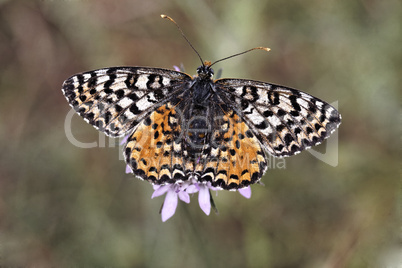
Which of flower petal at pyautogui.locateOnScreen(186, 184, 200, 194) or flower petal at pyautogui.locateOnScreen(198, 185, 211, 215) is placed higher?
flower petal at pyautogui.locateOnScreen(186, 184, 200, 194)

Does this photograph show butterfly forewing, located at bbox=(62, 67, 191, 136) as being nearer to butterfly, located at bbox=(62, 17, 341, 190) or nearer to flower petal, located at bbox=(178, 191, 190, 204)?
butterfly, located at bbox=(62, 17, 341, 190)

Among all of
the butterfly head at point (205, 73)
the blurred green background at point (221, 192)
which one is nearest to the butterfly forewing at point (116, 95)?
the butterfly head at point (205, 73)

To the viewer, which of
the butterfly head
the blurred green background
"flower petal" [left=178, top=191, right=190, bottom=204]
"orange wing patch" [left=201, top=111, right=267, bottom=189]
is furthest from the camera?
the blurred green background

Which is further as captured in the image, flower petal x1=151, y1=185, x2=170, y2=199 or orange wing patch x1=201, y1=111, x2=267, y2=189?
flower petal x1=151, y1=185, x2=170, y2=199

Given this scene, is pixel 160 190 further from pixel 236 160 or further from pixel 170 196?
pixel 236 160

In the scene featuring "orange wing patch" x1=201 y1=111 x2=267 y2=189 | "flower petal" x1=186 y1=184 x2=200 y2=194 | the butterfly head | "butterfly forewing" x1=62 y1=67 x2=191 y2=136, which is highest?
the butterfly head

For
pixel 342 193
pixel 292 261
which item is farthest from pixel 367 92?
pixel 292 261

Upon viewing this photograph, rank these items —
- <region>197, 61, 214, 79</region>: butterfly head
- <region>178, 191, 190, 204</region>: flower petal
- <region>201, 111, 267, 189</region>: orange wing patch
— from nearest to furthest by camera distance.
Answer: <region>201, 111, 267, 189</region>: orange wing patch → <region>178, 191, 190, 204</region>: flower petal → <region>197, 61, 214, 79</region>: butterfly head

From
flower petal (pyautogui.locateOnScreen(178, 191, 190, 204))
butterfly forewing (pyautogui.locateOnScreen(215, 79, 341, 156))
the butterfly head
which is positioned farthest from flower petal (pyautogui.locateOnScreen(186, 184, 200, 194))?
the butterfly head
